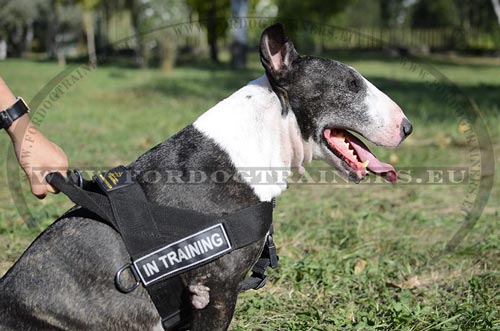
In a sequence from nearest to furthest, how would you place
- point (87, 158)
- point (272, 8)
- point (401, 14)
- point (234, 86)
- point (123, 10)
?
point (87, 158)
point (234, 86)
point (272, 8)
point (123, 10)
point (401, 14)

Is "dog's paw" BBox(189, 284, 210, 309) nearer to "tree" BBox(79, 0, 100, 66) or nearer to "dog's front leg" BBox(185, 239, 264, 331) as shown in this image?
"dog's front leg" BBox(185, 239, 264, 331)

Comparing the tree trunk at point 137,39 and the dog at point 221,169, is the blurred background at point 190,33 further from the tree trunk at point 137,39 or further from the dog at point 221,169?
the dog at point 221,169

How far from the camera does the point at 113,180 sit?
234 centimetres

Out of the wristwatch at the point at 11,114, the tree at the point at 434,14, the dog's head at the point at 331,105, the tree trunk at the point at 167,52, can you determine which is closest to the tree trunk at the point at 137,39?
the tree trunk at the point at 167,52

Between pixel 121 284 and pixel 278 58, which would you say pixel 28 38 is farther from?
pixel 121 284

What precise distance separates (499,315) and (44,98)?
10.8 m

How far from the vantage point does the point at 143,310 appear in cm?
231

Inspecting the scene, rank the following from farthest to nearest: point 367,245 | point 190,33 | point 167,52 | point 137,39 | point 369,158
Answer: point 190,33, point 137,39, point 167,52, point 367,245, point 369,158

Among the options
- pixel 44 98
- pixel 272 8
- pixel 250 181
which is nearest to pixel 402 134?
pixel 250 181

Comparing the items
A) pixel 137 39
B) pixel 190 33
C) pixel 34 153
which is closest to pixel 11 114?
pixel 34 153

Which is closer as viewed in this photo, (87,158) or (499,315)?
(499,315)

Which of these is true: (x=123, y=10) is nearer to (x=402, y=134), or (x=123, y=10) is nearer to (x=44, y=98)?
(x=44, y=98)

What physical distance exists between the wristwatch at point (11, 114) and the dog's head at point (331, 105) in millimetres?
1007

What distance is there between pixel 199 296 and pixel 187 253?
0.60 feet
